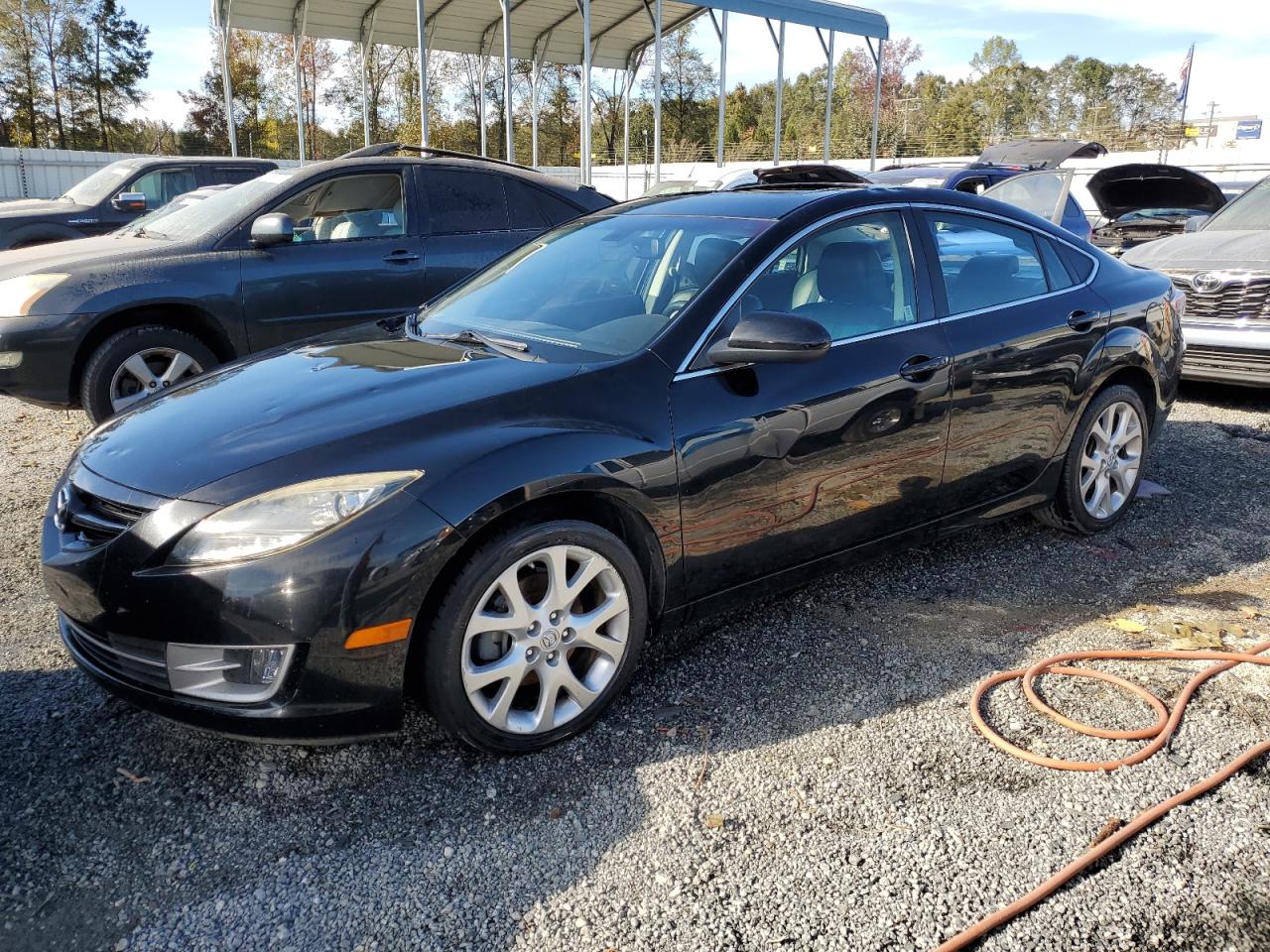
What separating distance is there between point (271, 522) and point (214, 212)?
461cm

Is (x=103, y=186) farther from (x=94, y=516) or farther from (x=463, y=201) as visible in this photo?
(x=94, y=516)

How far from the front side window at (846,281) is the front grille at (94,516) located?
1859 millimetres

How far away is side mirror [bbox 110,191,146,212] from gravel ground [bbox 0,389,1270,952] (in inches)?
287

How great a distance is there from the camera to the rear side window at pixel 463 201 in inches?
259

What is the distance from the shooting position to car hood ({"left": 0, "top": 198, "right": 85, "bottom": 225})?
34.0ft

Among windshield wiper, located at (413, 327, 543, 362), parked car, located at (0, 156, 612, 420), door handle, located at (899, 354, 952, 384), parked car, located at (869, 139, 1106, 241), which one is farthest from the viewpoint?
parked car, located at (869, 139, 1106, 241)

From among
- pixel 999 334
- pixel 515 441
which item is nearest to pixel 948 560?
pixel 999 334

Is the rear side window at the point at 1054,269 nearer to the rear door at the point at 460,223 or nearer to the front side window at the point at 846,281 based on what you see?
the front side window at the point at 846,281

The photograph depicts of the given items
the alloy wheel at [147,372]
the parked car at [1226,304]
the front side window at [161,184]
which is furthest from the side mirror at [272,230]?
the front side window at [161,184]

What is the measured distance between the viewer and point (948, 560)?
423 centimetres

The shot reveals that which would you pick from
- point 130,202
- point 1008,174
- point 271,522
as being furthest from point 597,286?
point 1008,174

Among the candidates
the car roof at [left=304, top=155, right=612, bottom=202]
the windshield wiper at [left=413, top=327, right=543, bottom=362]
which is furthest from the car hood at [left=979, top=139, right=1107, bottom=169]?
the windshield wiper at [left=413, top=327, right=543, bottom=362]

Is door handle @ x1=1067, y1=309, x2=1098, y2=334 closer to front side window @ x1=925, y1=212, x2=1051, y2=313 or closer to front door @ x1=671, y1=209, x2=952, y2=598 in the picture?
front side window @ x1=925, y1=212, x2=1051, y2=313

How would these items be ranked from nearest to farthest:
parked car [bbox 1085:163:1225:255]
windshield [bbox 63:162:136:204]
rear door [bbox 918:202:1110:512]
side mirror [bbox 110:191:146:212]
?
rear door [bbox 918:202:1110:512]
side mirror [bbox 110:191:146:212]
parked car [bbox 1085:163:1225:255]
windshield [bbox 63:162:136:204]
